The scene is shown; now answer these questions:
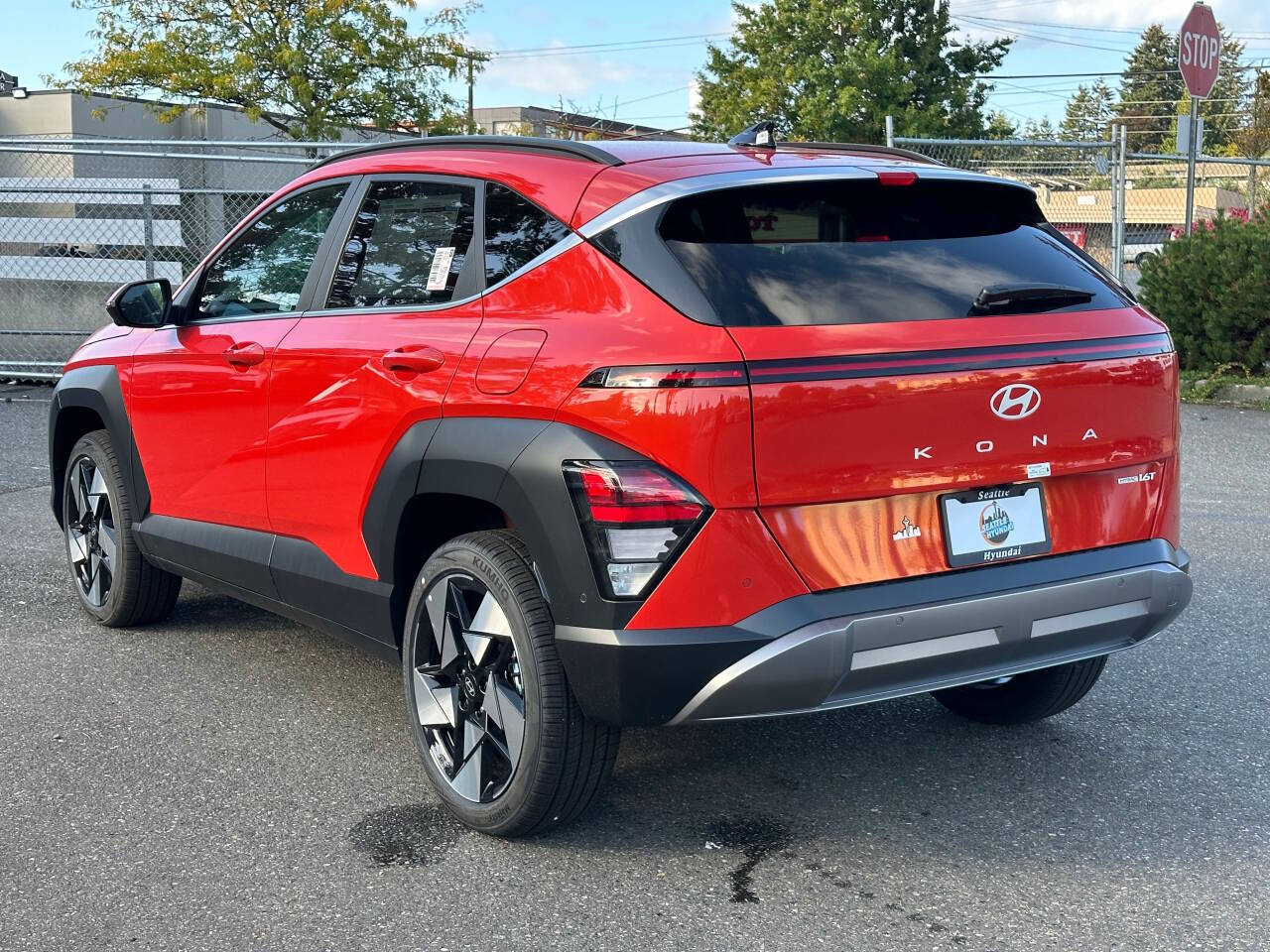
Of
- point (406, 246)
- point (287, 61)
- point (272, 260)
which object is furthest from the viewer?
point (287, 61)

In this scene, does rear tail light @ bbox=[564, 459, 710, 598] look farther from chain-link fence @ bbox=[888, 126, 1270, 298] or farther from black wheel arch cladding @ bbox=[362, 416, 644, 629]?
chain-link fence @ bbox=[888, 126, 1270, 298]

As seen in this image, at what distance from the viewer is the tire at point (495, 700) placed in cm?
333

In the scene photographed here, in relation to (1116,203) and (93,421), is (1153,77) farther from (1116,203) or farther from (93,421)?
(93,421)

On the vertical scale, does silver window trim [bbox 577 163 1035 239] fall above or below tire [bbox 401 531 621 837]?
above

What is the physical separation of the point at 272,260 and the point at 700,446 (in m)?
2.25

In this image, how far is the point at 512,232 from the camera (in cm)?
368

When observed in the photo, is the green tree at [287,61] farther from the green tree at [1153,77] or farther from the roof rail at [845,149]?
the green tree at [1153,77]

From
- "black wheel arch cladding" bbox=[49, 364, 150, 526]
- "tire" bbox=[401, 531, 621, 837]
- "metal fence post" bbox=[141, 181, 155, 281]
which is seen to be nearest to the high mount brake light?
"tire" bbox=[401, 531, 621, 837]

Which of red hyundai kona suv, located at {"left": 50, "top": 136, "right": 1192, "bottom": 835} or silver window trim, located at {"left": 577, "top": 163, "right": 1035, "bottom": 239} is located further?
silver window trim, located at {"left": 577, "top": 163, "right": 1035, "bottom": 239}

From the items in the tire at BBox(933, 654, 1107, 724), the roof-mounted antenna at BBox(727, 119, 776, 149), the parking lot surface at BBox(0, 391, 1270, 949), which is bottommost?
the parking lot surface at BBox(0, 391, 1270, 949)

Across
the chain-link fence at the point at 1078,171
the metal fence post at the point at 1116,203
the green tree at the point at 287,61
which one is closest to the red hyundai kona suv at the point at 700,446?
the chain-link fence at the point at 1078,171

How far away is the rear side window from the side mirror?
173 cm

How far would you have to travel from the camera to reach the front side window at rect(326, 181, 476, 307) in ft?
12.6

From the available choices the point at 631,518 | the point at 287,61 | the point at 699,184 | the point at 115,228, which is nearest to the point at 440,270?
the point at 699,184
